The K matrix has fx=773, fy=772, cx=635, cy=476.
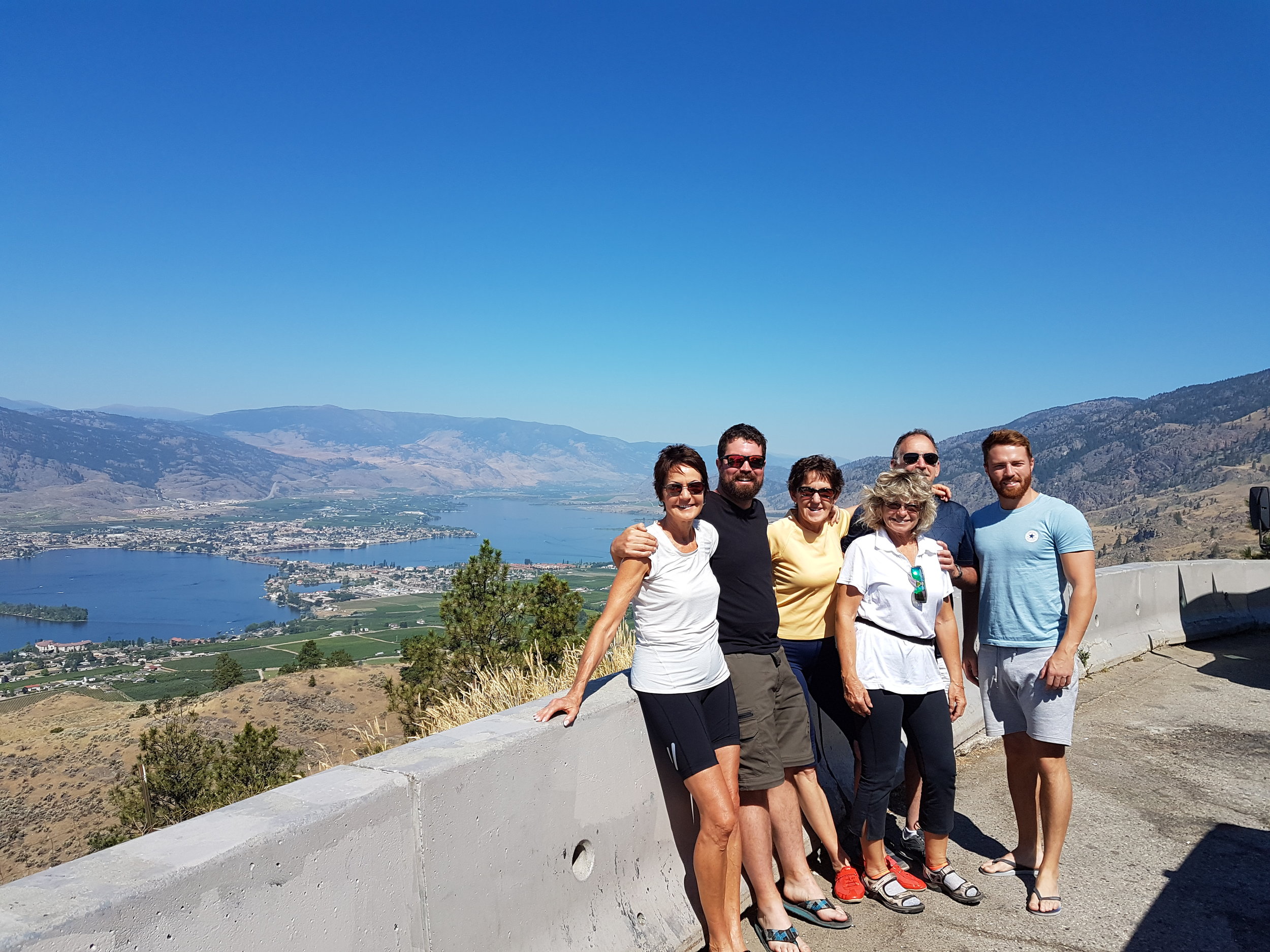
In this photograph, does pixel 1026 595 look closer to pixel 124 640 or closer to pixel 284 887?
pixel 284 887

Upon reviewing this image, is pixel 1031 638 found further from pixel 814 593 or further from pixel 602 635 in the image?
pixel 602 635

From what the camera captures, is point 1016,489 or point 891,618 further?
point 1016,489

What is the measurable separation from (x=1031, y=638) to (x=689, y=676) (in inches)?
66.8

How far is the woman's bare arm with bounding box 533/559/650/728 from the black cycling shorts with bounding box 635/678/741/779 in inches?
10.9

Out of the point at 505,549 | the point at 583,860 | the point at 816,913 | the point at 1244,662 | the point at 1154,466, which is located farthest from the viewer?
the point at 505,549

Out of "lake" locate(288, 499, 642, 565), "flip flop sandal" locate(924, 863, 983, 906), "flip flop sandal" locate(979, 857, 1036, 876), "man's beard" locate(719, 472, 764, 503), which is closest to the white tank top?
"man's beard" locate(719, 472, 764, 503)

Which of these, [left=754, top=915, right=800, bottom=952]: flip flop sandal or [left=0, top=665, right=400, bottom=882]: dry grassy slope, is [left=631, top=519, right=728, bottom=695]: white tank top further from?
[left=0, top=665, right=400, bottom=882]: dry grassy slope

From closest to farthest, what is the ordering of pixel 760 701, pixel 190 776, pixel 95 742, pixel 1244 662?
1. pixel 760 701
2. pixel 1244 662
3. pixel 190 776
4. pixel 95 742

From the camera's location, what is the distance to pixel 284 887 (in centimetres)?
180

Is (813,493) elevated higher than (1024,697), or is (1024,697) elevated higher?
(813,493)

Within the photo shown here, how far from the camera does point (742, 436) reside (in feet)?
11.1

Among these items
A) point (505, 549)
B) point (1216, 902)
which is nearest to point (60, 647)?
point (505, 549)

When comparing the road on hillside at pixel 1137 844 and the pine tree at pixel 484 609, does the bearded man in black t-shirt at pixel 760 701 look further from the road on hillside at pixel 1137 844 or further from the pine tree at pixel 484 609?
the pine tree at pixel 484 609

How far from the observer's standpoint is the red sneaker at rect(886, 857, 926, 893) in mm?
3477
